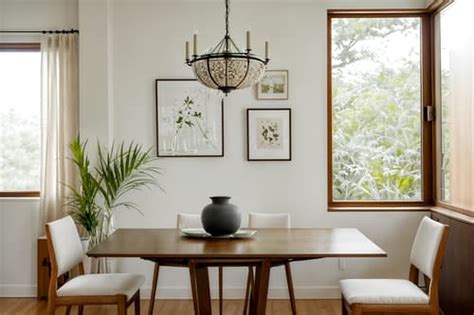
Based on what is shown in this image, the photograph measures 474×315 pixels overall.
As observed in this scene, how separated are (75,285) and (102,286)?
18cm

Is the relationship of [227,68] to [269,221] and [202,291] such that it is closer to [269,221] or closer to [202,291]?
[202,291]

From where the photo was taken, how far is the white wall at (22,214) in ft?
15.7

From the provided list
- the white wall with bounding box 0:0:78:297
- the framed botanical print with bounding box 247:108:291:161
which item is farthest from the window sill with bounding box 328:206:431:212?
the white wall with bounding box 0:0:78:297

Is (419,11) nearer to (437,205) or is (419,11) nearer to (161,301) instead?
(437,205)

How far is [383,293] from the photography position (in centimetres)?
308

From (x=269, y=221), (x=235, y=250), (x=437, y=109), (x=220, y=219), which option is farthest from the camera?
(x=437, y=109)

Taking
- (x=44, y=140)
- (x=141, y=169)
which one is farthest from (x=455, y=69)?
(x=44, y=140)

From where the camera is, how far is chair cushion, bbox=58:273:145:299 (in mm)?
3215

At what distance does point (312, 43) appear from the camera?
15.5ft

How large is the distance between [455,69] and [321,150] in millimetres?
1310

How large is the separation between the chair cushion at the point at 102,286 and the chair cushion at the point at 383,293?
1.36 metres

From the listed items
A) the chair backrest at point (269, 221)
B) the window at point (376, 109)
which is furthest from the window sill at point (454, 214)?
the chair backrest at point (269, 221)

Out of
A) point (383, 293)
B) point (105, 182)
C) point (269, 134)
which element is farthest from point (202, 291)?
point (269, 134)

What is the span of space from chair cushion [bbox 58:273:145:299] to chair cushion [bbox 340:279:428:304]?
1363 mm
